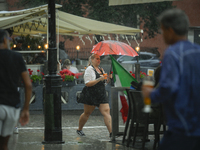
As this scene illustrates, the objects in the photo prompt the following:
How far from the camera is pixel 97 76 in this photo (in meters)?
7.88

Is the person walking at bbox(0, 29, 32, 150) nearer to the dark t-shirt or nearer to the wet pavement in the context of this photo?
the dark t-shirt

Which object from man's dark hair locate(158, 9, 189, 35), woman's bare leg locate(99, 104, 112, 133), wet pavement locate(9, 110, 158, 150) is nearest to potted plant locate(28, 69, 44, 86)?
wet pavement locate(9, 110, 158, 150)

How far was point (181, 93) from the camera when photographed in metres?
2.87

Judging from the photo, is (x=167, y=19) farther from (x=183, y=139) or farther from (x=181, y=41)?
(x=183, y=139)

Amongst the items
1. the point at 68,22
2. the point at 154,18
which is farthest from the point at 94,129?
the point at 154,18

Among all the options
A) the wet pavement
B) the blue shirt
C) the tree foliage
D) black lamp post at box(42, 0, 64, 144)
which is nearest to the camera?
the blue shirt

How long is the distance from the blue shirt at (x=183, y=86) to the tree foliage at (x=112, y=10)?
2087cm

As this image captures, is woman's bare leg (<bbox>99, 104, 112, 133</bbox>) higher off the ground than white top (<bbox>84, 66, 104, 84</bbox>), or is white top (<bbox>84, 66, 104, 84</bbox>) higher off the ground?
white top (<bbox>84, 66, 104, 84</bbox>)

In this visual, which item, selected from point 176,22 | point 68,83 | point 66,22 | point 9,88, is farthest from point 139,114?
point 66,22

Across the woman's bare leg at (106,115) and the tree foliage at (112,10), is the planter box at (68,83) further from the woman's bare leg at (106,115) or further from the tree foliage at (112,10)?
the tree foliage at (112,10)

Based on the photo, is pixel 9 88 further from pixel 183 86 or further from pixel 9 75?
pixel 183 86

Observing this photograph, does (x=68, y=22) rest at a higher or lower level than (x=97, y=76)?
higher

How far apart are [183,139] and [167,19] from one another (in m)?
0.92

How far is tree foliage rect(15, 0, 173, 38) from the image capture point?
2373 centimetres
